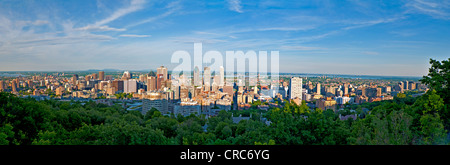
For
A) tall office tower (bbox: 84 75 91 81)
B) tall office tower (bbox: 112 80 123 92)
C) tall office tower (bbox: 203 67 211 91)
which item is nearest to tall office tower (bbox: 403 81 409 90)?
tall office tower (bbox: 203 67 211 91)

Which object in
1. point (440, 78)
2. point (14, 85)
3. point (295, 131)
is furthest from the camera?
point (14, 85)

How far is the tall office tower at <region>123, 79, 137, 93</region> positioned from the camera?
1103 inches

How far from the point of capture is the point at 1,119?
Answer: 233 inches

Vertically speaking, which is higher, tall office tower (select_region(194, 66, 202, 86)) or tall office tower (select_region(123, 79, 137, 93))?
tall office tower (select_region(194, 66, 202, 86))

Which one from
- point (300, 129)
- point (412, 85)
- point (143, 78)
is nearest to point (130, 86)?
point (143, 78)

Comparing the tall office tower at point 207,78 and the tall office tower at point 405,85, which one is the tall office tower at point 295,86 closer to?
the tall office tower at point 207,78

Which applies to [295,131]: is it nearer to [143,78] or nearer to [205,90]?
[205,90]

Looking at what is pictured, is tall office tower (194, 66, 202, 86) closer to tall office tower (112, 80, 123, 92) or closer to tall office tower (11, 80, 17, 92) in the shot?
tall office tower (112, 80, 123, 92)

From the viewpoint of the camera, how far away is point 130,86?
1111 inches

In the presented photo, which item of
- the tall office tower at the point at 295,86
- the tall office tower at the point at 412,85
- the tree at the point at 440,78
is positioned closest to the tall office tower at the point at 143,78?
the tall office tower at the point at 295,86

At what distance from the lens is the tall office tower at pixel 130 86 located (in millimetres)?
28009

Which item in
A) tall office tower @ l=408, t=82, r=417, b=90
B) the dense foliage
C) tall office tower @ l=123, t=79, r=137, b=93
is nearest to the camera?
the dense foliage
